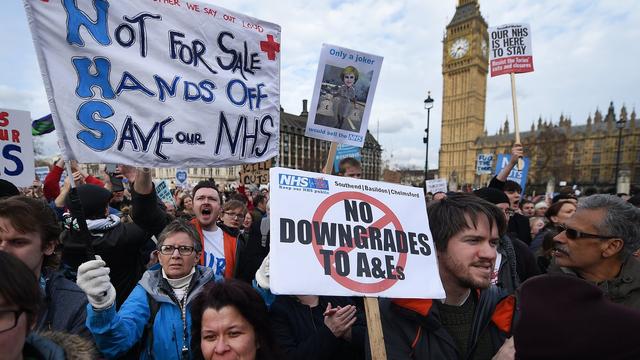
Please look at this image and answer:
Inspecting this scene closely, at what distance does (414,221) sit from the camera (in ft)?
6.45

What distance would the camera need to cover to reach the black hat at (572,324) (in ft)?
3.13

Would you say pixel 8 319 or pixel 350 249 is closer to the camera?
pixel 8 319

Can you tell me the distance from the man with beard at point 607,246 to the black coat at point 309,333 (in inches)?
61.9

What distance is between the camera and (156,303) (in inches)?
91.6

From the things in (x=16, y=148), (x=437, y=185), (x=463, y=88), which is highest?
(x=463, y=88)

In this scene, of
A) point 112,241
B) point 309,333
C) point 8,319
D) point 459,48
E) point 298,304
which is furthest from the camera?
point 459,48

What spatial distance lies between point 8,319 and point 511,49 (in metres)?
6.43

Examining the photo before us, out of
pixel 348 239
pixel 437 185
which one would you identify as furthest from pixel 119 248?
pixel 437 185

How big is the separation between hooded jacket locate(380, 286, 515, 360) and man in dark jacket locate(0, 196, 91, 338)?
1795 millimetres

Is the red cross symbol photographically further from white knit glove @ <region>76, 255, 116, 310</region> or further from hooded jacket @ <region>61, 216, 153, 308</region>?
white knit glove @ <region>76, 255, 116, 310</region>

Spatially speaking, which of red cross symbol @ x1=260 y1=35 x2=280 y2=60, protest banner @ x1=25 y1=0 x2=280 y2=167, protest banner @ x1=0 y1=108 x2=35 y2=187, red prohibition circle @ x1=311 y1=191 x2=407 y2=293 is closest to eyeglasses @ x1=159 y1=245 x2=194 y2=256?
protest banner @ x1=25 y1=0 x2=280 y2=167

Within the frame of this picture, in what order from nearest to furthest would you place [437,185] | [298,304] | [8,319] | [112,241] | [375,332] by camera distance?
[8,319]
[375,332]
[298,304]
[112,241]
[437,185]

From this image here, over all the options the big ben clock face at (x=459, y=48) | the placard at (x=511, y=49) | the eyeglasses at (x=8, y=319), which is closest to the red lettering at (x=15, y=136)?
the eyeglasses at (x=8, y=319)

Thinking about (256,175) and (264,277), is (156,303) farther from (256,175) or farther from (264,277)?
(256,175)
